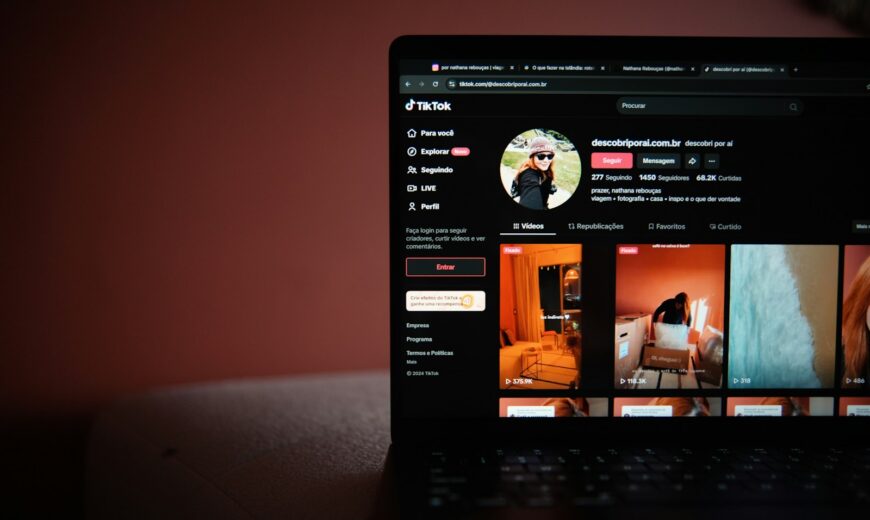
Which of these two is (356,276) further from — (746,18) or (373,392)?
(746,18)

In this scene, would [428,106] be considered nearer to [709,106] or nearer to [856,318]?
[709,106]

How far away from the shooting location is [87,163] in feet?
3.32

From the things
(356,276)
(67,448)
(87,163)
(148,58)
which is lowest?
(67,448)

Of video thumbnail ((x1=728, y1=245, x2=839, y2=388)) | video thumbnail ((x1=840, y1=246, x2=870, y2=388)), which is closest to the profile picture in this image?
video thumbnail ((x1=728, y1=245, x2=839, y2=388))

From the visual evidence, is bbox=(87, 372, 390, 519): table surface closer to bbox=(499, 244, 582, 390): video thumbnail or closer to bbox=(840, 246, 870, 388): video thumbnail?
bbox=(499, 244, 582, 390): video thumbnail

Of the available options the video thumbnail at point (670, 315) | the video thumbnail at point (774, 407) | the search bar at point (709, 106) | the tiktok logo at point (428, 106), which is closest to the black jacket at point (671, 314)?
the video thumbnail at point (670, 315)

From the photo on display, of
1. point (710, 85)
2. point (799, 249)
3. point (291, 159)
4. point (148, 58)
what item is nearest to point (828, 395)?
point (799, 249)

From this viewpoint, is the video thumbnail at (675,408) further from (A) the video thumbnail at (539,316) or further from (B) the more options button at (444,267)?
(B) the more options button at (444,267)

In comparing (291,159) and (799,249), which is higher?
(291,159)

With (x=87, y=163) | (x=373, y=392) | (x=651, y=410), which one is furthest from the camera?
(x=87, y=163)

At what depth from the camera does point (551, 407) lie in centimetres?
60

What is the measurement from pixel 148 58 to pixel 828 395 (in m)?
1.21

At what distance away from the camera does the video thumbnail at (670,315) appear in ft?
1.96

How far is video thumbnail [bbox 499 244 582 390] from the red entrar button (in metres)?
0.10
